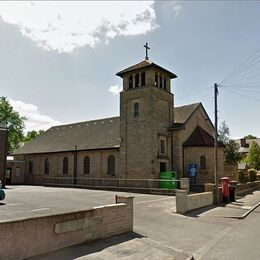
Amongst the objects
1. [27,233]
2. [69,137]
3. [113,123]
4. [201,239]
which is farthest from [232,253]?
[69,137]

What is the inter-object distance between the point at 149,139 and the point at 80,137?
48.6 feet

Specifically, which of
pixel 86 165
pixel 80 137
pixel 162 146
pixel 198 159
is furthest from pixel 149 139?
pixel 80 137

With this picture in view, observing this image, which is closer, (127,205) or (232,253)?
(232,253)

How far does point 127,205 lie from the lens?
10.8m

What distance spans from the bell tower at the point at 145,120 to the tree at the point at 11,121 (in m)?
47.1

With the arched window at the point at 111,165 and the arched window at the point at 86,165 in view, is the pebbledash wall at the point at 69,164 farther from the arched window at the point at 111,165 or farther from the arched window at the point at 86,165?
the arched window at the point at 86,165

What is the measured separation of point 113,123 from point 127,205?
104ft

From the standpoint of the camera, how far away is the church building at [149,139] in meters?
32.0

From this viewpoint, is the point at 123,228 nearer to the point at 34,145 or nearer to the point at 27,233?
the point at 27,233

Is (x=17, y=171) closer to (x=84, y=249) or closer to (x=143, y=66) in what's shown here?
(x=143, y=66)

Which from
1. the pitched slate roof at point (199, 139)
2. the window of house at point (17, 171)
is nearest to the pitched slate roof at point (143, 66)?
the pitched slate roof at point (199, 139)

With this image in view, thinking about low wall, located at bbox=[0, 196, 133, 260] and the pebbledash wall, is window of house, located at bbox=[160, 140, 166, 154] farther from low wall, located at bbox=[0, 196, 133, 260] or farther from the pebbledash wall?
low wall, located at bbox=[0, 196, 133, 260]

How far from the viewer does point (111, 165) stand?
35969 millimetres

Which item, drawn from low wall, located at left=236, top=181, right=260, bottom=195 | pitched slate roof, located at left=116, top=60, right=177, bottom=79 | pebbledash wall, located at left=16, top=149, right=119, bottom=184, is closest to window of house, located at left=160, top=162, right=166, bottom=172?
pebbledash wall, located at left=16, top=149, right=119, bottom=184
